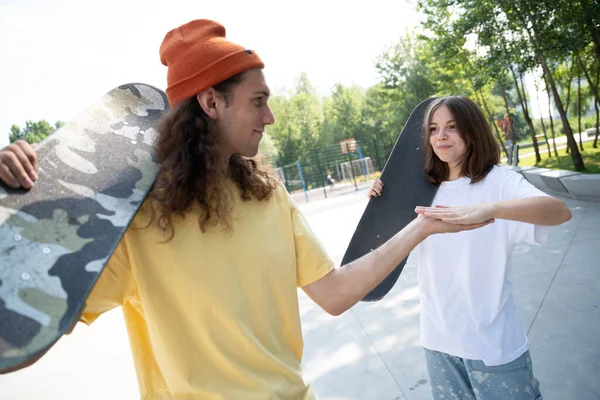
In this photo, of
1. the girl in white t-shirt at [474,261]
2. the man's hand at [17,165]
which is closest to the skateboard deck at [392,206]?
the girl in white t-shirt at [474,261]

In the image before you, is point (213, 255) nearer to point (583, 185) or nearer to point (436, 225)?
point (436, 225)

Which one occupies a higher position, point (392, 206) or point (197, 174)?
point (197, 174)

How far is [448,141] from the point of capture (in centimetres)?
207

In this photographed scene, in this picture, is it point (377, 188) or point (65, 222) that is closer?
point (65, 222)

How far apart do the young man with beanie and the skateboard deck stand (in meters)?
1.02

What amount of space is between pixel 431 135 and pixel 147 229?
1.50 m

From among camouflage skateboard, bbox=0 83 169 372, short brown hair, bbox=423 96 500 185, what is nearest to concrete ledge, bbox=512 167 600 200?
short brown hair, bbox=423 96 500 185

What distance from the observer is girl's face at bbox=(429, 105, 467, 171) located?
2068mm

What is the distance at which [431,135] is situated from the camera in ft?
7.20

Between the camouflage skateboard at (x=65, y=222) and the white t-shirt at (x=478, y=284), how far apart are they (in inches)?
51.1

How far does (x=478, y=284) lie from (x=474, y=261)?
10 centimetres

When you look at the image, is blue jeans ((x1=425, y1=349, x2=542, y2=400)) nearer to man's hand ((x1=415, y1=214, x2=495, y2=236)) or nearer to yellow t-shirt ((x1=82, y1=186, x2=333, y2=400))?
man's hand ((x1=415, y1=214, x2=495, y2=236))

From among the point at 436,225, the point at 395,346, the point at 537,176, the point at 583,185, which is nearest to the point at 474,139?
the point at 436,225

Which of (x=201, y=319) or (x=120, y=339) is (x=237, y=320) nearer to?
(x=201, y=319)
